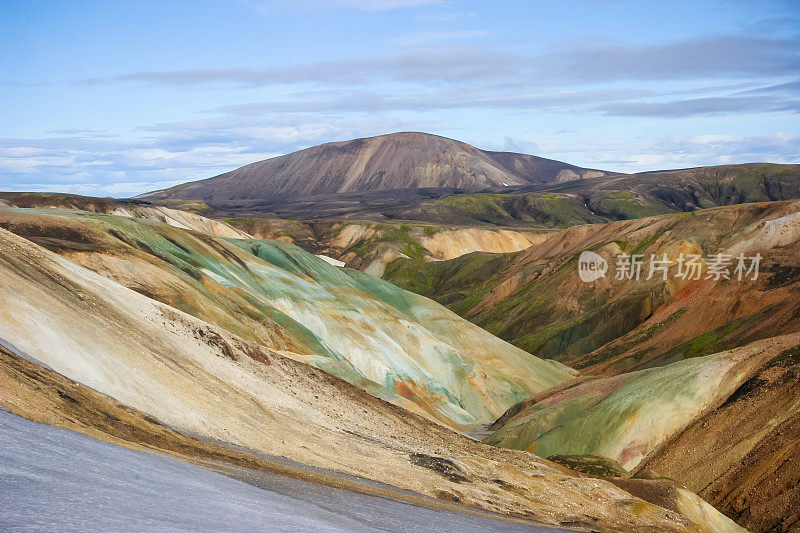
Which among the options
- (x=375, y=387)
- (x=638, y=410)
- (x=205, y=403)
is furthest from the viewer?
(x=375, y=387)

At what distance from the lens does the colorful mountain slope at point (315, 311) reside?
134 feet

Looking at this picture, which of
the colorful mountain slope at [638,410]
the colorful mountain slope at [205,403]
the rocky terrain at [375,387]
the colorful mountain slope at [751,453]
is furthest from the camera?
the colorful mountain slope at [638,410]

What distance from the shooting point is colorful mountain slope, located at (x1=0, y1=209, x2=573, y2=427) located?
134ft

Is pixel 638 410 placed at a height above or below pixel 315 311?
below

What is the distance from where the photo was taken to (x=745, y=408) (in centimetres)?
3338

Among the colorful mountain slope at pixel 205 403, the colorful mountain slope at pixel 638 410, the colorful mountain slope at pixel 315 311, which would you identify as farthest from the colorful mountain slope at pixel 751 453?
the colorful mountain slope at pixel 315 311

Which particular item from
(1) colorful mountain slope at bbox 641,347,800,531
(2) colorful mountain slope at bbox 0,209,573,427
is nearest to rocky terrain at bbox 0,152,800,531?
(1) colorful mountain slope at bbox 641,347,800,531

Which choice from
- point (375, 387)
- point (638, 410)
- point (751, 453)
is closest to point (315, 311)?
point (375, 387)

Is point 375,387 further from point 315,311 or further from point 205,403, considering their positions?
point 205,403

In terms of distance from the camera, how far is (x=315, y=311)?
54.0 m

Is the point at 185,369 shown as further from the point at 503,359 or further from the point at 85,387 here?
the point at 503,359

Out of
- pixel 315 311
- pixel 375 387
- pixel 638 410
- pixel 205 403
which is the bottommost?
pixel 375 387

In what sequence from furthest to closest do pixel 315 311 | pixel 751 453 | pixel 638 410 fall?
pixel 315 311
pixel 638 410
pixel 751 453

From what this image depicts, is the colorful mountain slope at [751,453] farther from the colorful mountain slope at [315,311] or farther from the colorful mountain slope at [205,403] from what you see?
the colorful mountain slope at [315,311]
